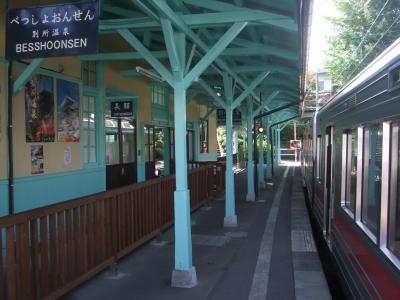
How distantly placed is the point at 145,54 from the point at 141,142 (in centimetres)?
665

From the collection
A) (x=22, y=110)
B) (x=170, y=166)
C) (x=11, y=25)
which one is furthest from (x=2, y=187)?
(x=170, y=166)

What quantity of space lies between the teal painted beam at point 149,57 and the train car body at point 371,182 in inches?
Result: 84.0

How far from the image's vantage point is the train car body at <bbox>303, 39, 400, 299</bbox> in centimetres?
321

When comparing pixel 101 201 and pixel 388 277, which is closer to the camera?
pixel 388 277

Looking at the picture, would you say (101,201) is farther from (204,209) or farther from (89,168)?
(204,209)

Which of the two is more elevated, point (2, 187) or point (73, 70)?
point (73, 70)

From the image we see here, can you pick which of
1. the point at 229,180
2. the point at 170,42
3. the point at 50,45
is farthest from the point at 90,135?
the point at 50,45

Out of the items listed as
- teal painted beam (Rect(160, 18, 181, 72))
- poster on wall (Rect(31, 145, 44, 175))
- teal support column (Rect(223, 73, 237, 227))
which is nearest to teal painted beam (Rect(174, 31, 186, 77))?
teal painted beam (Rect(160, 18, 181, 72))

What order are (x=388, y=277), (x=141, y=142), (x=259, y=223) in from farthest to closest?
1. (x=141, y=142)
2. (x=259, y=223)
3. (x=388, y=277)

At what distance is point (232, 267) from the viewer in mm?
6688

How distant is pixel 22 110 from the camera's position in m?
7.16

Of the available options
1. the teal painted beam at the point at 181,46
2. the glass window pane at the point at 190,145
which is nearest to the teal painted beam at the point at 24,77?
the teal painted beam at the point at 181,46

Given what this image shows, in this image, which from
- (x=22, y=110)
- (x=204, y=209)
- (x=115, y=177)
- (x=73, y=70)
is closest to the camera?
(x=22, y=110)

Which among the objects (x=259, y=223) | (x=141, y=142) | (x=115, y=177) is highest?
(x=141, y=142)
